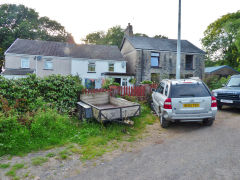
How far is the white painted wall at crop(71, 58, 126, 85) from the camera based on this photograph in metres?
23.1

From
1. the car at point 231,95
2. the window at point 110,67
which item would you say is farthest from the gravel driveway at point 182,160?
the window at point 110,67

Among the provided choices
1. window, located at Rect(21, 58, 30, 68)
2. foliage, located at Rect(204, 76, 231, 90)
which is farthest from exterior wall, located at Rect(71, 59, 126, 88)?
foliage, located at Rect(204, 76, 231, 90)

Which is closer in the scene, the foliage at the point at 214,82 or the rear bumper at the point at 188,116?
the rear bumper at the point at 188,116

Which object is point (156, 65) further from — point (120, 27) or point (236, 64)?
point (236, 64)

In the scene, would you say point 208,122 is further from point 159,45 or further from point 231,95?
point 159,45

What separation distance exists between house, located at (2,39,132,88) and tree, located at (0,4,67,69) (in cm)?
913

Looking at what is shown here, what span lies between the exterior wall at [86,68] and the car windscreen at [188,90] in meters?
18.5

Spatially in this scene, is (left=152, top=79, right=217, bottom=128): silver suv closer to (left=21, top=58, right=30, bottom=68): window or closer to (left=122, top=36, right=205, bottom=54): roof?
(left=122, top=36, right=205, bottom=54): roof

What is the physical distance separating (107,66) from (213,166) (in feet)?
72.1

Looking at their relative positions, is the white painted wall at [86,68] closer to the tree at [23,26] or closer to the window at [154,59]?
the window at [154,59]

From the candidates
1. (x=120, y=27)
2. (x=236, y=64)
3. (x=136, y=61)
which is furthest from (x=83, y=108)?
(x=236, y=64)

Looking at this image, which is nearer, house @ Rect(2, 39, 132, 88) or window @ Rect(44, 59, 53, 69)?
house @ Rect(2, 39, 132, 88)

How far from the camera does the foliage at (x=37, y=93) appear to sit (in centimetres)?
602

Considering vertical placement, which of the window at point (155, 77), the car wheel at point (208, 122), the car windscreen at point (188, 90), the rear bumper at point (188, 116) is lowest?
the car wheel at point (208, 122)
